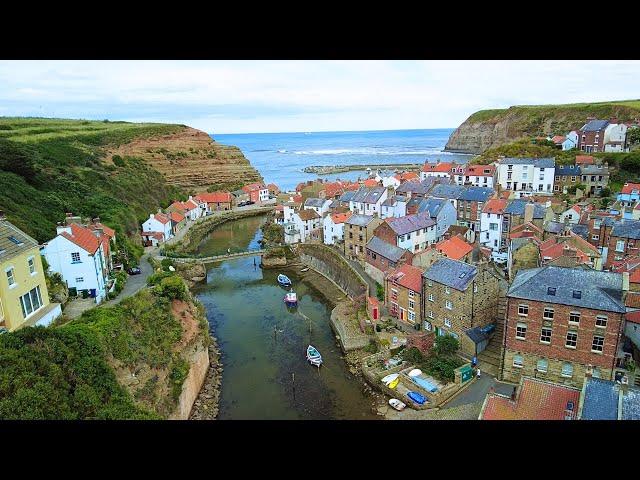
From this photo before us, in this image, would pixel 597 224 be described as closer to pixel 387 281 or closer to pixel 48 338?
pixel 387 281

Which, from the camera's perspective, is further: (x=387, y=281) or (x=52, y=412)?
(x=387, y=281)

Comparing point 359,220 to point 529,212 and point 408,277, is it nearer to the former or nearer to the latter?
point 408,277

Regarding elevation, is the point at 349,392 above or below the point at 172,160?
below

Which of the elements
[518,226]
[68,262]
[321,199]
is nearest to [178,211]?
[321,199]

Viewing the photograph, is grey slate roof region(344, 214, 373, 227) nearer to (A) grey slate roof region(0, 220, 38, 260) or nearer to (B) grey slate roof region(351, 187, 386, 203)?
(B) grey slate roof region(351, 187, 386, 203)

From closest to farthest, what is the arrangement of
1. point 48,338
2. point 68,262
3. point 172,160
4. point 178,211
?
point 48,338 → point 68,262 → point 178,211 → point 172,160

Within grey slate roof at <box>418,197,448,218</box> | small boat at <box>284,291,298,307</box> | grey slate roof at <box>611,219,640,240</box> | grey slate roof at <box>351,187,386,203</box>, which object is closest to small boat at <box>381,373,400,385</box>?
small boat at <box>284,291,298,307</box>
